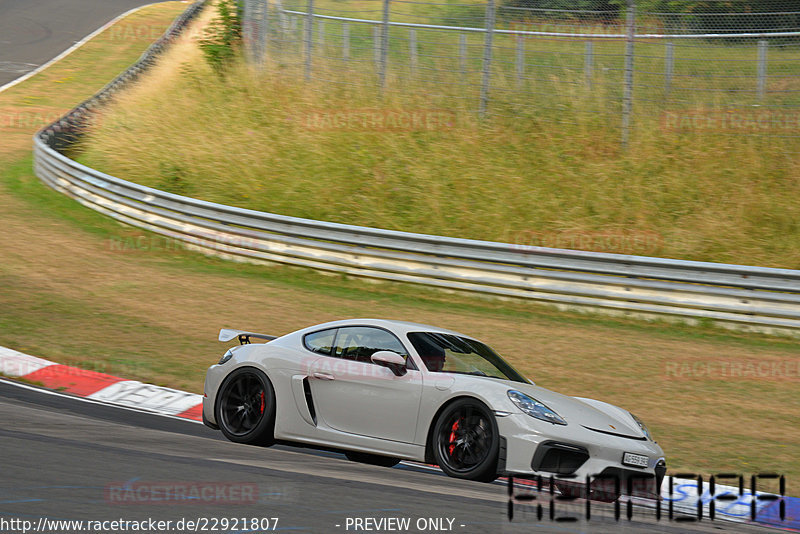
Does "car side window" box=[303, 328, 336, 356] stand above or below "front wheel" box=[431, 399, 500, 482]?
above

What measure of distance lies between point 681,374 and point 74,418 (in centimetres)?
686

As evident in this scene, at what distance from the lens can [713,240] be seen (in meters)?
15.1

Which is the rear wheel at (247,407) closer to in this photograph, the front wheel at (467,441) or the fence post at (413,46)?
the front wheel at (467,441)

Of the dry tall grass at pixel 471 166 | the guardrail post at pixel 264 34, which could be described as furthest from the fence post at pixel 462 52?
the guardrail post at pixel 264 34

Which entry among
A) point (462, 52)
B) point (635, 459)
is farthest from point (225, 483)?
point (462, 52)

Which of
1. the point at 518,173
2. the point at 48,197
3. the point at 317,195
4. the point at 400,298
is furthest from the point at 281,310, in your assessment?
the point at 48,197

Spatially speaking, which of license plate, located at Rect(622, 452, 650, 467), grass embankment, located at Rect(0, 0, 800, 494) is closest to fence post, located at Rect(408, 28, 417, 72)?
grass embankment, located at Rect(0, 0, 800, 494)

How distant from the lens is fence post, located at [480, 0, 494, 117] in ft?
57.0

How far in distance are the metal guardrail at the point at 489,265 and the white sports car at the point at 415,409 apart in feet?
21.5

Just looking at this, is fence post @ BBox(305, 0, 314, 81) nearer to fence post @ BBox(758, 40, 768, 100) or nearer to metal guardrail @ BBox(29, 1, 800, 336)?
metal guardrail @ BBox(29, 1, 800, 336)

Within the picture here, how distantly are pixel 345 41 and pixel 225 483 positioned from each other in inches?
626

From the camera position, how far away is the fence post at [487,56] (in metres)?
17.4

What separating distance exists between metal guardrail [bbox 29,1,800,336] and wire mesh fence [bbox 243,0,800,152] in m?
4.37

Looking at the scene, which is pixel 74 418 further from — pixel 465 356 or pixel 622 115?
pixel 622 115
